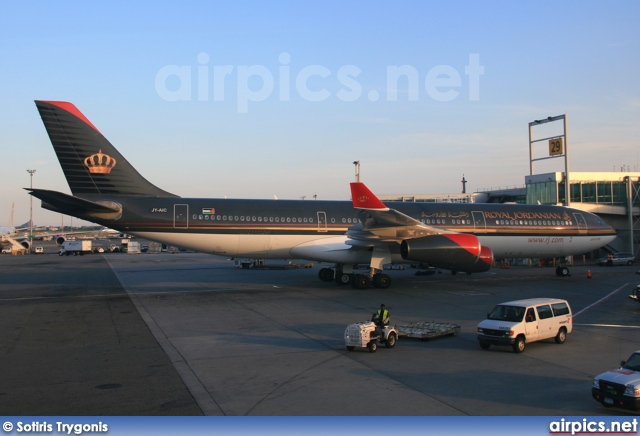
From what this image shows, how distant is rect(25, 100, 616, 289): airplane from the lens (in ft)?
80.9

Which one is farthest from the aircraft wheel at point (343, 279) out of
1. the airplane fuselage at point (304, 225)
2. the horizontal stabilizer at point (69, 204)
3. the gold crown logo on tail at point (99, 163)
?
the gold crown logo on tail at point (99, 163)

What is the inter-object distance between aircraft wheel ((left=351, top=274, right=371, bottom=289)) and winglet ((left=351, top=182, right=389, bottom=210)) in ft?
15.1

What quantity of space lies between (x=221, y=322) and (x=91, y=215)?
10396mm

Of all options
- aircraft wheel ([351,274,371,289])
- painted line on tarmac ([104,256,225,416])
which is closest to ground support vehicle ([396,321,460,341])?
painted line on tarmac ([104,256,225,416])

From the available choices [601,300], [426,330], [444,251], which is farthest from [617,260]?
[426,330]

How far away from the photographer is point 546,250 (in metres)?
32.6

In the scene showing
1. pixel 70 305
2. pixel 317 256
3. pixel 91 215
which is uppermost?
pixel 91 215

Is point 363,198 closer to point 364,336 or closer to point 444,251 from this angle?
point 444,251

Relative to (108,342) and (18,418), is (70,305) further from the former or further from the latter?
A: (18,418)

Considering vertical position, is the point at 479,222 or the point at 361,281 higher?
the point at 479,222

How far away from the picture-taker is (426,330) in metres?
15.5

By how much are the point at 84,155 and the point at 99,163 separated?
2.44 feet

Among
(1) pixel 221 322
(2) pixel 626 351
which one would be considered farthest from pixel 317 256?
(2) pixel 626 351

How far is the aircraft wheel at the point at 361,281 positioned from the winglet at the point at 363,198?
461 centimetres
